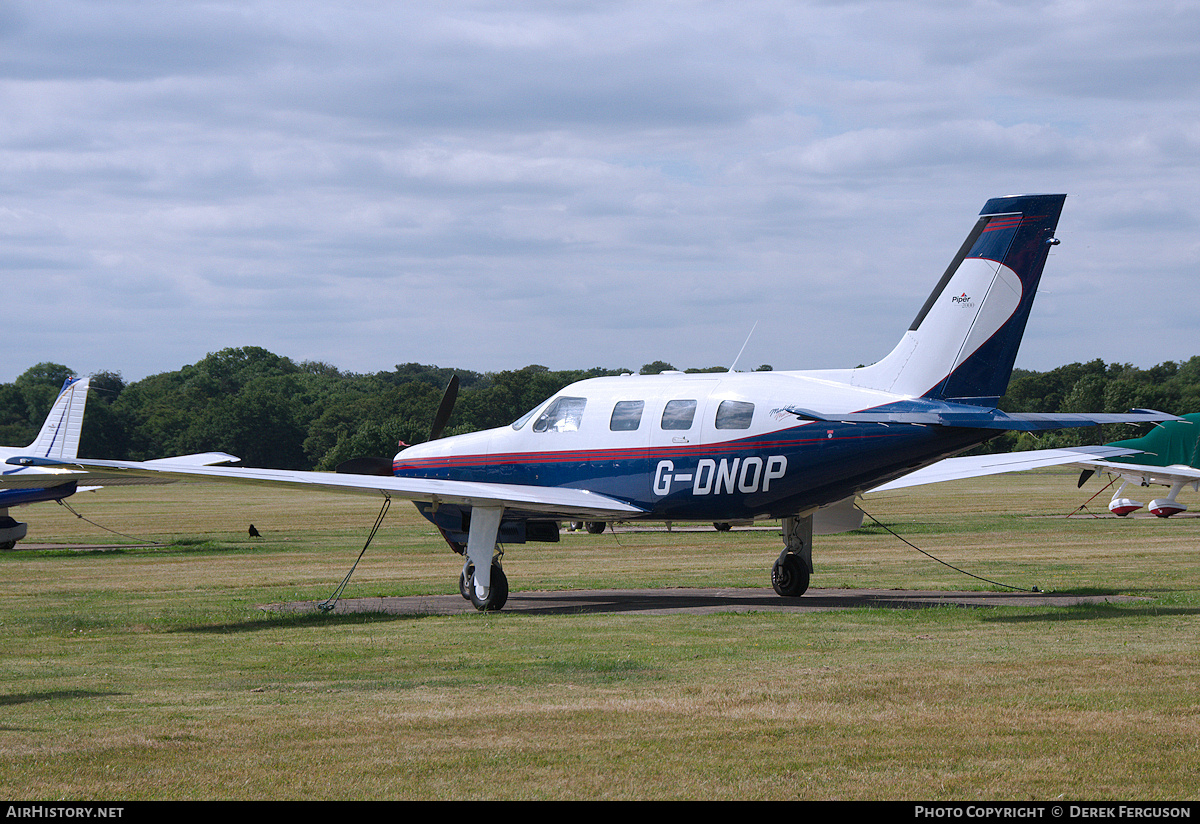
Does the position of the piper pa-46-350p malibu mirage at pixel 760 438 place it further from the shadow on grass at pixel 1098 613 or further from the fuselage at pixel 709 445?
the shadow on grass at pixel 1098 613

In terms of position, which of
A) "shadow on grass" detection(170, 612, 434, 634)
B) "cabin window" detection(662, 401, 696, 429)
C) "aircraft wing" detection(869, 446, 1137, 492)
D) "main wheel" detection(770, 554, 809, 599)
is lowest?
"shadow on grass" detection(170, 612, 434, 634)

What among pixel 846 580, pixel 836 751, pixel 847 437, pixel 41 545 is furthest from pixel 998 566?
pixel 41 545

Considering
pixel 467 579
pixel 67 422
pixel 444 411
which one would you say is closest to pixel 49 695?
pixel 467 579

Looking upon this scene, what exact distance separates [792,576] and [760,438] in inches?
126

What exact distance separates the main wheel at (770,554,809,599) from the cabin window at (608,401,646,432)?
10.9ft

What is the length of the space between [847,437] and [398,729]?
9.30 m

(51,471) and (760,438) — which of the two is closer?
(760,438)

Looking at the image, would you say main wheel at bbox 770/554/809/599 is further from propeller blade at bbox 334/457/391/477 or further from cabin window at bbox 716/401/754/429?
propeller blade at bbox 334/457/391/477

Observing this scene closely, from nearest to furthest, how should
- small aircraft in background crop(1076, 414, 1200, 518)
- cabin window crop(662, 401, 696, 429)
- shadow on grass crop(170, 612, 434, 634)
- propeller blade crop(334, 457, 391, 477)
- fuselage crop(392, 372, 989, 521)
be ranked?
shadow on grass crop(170, 612, 434, 634) → fuselage crop(392, 372, 989, 521) → cabin window crop(662, 401, 696, 429) → propeller blade crop(334, 457, 391, 477) → small aircraft in background crop(1076, 414, 1200, 518)

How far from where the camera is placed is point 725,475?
18031 mm

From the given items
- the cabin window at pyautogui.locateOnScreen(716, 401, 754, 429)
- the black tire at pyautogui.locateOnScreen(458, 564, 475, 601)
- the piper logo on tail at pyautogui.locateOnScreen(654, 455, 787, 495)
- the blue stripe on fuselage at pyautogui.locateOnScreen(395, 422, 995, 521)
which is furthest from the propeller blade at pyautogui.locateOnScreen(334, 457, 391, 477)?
the cabin window at pyautogui.locateOnScreen(716, 401, 754, 429)

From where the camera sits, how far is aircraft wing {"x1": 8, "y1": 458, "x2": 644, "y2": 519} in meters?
17.1

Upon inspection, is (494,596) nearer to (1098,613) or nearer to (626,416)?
(626,416)

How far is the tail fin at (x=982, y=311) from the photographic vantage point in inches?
645
